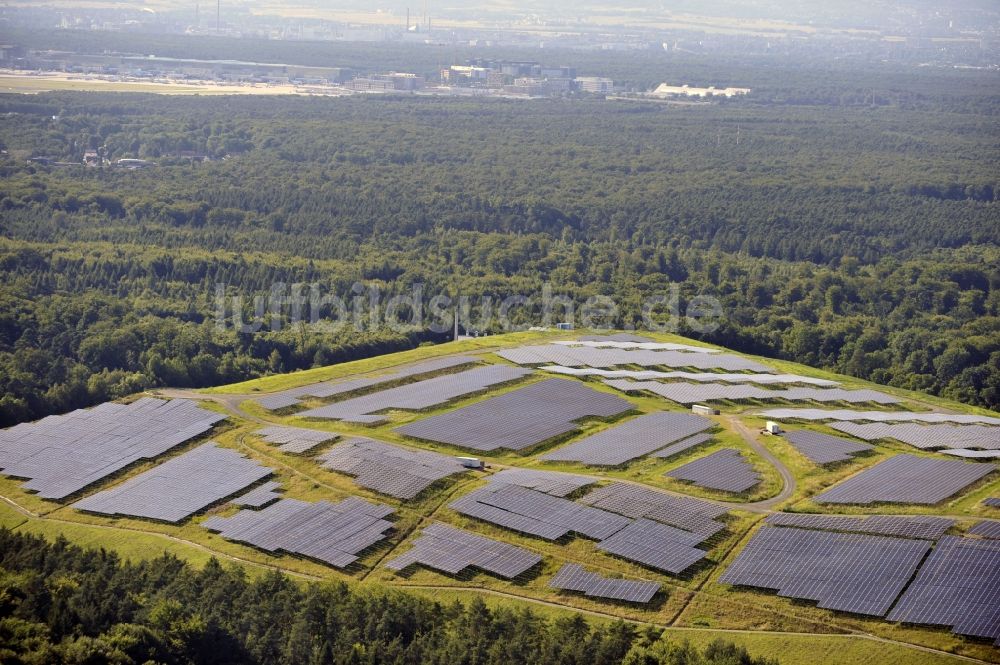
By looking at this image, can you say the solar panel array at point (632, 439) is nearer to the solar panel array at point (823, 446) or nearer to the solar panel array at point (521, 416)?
the solar panel array at point (521, 416)

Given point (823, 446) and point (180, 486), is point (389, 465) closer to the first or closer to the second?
point (180, 486)

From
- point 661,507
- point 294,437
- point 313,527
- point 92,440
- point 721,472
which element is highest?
point 721,472

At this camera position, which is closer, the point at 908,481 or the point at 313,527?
the point at 313,527

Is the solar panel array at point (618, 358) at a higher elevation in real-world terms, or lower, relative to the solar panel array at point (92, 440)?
higher

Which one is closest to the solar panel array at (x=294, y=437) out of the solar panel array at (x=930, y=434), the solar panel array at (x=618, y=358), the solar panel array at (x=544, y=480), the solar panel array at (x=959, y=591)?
the solar panel array at (x=544, y=480)

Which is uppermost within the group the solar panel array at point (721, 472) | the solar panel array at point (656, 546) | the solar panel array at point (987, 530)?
the solar panel array at point (987, 530)

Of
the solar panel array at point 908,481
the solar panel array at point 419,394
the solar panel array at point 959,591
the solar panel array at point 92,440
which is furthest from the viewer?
the solar panel array at point 419,394

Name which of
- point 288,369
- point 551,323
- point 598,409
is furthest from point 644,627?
point 551,323

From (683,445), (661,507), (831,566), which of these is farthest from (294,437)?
(831,566)
